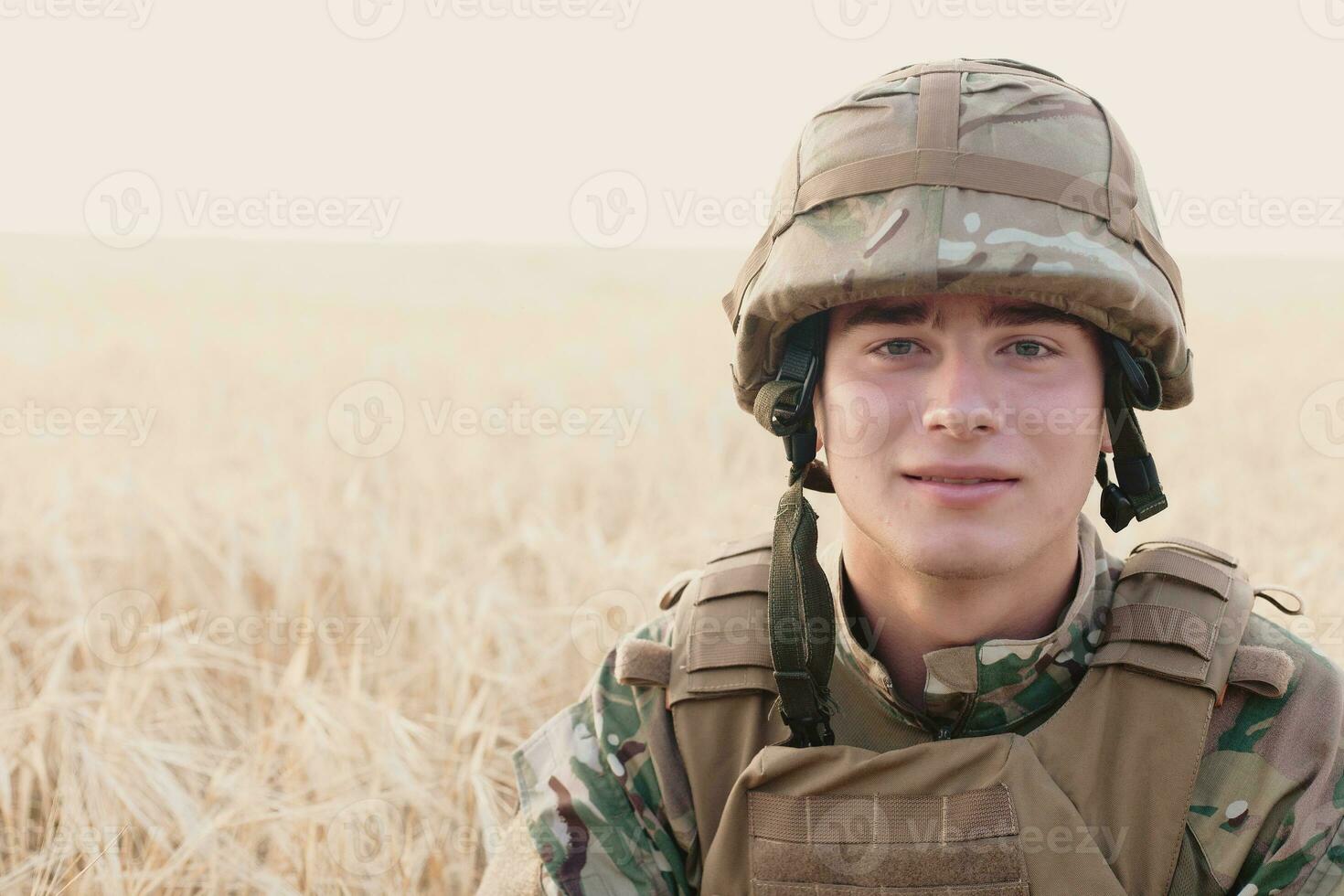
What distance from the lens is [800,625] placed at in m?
2.92

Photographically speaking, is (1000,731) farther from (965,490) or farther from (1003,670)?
(965,490)

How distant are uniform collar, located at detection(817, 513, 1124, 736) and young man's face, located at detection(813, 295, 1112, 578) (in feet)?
0.63

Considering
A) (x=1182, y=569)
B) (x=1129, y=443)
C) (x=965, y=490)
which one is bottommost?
(x=1182, y=569)

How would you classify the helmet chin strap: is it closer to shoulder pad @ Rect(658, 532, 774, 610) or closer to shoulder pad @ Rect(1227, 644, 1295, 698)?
shoulder pad @ Rect(658, 532, 774, 610)

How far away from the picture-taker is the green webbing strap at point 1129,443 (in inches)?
120

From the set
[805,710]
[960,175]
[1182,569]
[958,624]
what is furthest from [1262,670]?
[960,175]

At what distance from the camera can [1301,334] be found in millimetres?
11844

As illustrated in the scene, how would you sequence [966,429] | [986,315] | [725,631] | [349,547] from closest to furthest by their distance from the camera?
[966,429] → [986,315] → [725,631] → [349,547]

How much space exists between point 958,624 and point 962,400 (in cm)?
60

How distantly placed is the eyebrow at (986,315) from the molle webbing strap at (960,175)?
26cm

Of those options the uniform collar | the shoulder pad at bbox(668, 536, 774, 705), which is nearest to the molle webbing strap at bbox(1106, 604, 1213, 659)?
the uniform collar

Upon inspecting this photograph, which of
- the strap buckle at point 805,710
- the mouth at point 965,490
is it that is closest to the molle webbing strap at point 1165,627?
the mouth at point 965,490

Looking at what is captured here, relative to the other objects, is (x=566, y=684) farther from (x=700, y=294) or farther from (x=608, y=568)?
(x=700, y=294)

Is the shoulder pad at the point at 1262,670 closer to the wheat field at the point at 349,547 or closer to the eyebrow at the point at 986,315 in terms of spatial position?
the eyebrow at the point at 986,315
